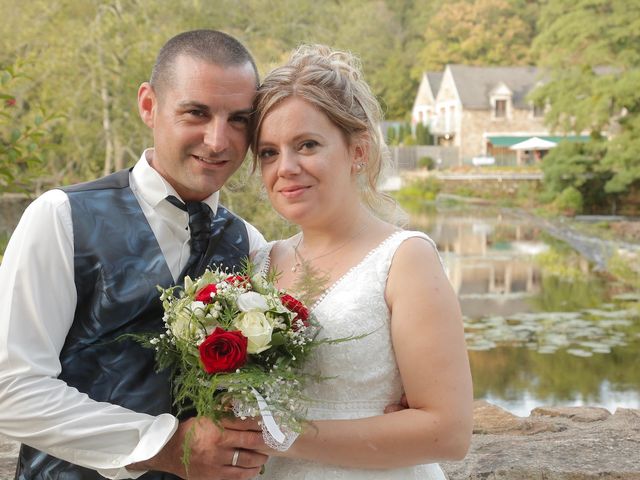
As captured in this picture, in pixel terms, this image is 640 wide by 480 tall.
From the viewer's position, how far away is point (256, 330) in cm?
183

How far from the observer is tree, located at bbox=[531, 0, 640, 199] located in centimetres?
2548

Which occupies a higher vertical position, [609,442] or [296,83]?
[296,83]

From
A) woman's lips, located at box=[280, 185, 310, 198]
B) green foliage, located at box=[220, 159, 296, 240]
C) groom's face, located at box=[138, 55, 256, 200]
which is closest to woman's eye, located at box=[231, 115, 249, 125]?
groom's face, located at box=[138, 55, 256, 200]

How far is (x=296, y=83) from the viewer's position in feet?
7.34

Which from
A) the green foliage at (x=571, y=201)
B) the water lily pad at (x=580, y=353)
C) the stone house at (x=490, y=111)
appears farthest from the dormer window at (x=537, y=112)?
the water lily pad at (x=580, y=353)

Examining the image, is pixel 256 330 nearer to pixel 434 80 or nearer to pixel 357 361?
pixel 357 361

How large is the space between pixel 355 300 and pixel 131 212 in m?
0.68

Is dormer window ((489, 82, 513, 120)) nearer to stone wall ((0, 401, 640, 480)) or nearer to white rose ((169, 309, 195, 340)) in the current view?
stone wall ((0, 401, 640, 480))

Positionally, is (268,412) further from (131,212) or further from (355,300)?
(131,212)

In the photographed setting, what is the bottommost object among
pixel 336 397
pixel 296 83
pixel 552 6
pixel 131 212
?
pixel 336 397

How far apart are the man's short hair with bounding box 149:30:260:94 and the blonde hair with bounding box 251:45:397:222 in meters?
0.12

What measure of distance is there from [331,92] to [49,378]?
1075 mm

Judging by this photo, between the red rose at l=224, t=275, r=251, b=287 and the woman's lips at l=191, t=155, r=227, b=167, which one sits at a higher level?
the woman's lips at l=191, t=155, r=227, b=167

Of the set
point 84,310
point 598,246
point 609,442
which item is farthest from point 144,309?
point 598,246
